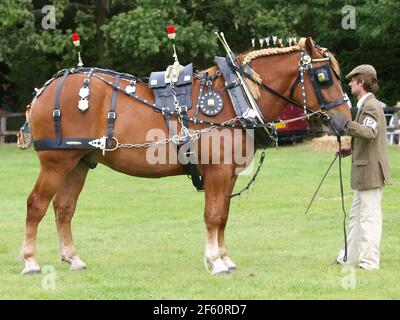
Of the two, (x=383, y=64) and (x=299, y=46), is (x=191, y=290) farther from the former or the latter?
(x=383, y=64)

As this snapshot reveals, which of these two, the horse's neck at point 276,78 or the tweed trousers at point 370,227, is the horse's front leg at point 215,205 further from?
the tweed trousers at point 370,227

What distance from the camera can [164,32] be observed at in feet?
99.5

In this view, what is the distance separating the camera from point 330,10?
107ft

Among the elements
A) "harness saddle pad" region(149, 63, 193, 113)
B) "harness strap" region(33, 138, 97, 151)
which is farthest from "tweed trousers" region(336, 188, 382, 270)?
"harness strap" region(33, 138, 97, 151)

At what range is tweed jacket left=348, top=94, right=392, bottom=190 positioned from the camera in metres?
9.30

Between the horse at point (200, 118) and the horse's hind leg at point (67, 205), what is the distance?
452mm

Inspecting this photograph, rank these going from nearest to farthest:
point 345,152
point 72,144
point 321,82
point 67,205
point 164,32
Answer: point 321,82
point 72,144
point 345,152
point 67,205
point 164,32

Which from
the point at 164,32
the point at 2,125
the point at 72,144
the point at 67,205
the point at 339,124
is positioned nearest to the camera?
the point at 339,124

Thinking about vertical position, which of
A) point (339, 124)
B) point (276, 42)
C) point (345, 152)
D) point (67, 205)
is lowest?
point (67, 205)

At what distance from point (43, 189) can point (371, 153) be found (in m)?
3.39

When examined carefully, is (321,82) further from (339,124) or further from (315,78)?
(339,124)

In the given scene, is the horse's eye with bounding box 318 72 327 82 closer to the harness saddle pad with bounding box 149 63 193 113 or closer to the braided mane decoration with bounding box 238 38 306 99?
the braided mane decoration with bounding box 238 38 306 99

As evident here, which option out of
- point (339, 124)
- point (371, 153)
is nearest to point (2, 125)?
point (371, 153)

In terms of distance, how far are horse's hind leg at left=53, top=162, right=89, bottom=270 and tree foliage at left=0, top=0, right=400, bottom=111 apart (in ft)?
65.5
